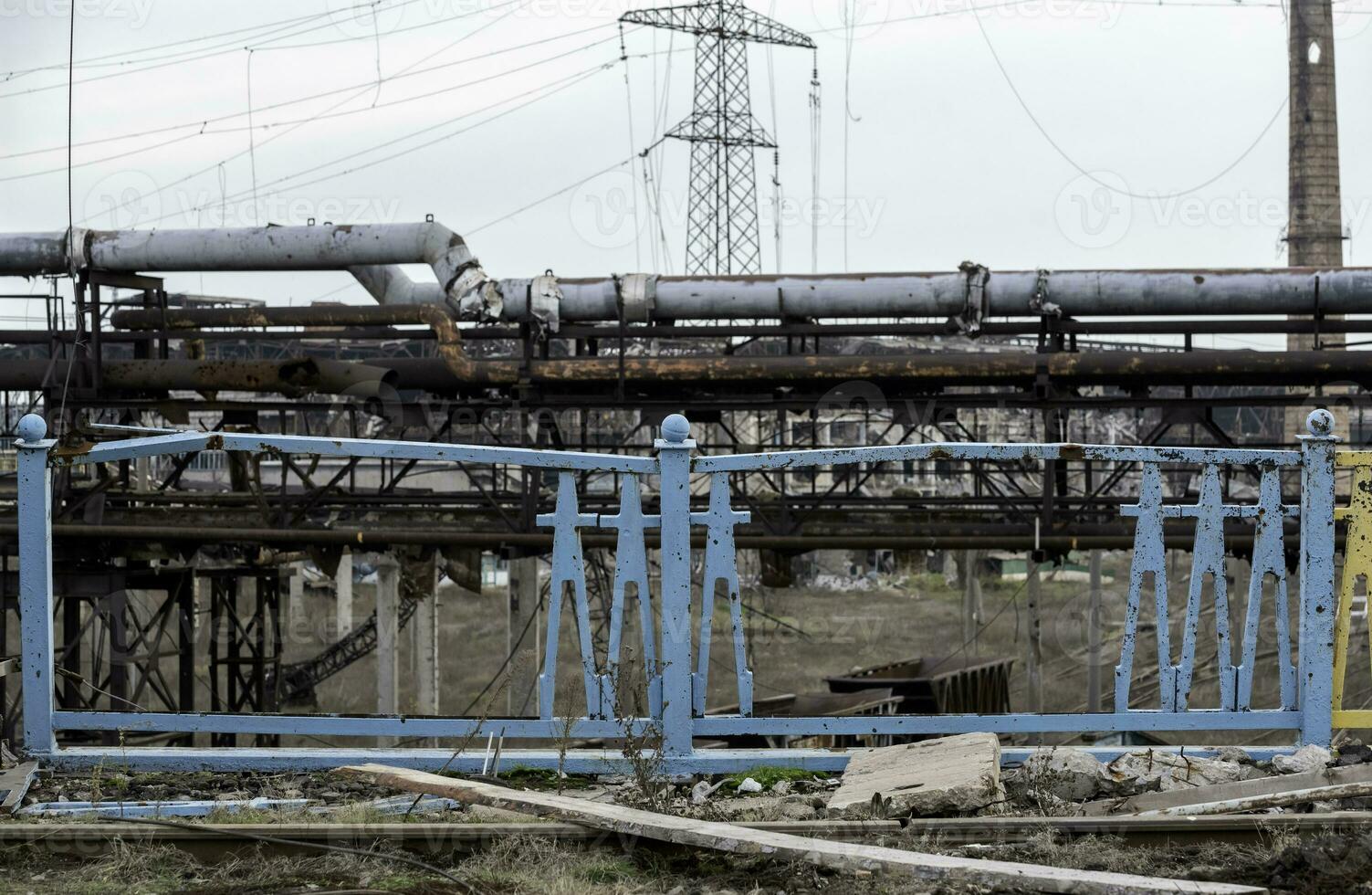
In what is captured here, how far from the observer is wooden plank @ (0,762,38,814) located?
5176mm

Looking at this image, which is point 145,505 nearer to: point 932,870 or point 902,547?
point 902,547

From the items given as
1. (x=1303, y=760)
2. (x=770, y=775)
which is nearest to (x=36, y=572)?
(x=770, y=775)

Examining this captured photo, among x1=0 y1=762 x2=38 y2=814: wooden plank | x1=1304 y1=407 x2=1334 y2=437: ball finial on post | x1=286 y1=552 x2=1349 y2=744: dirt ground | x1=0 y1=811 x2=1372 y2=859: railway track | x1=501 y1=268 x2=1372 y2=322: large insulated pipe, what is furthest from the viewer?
x1=286 y1=552 x2=1349 y2=744: dirt ground

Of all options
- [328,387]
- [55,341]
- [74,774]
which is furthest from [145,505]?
[74,774]

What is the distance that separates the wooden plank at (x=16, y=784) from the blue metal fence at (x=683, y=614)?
0.14 metres

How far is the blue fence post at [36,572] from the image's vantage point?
546 centimetres

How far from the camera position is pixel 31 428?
5.46m

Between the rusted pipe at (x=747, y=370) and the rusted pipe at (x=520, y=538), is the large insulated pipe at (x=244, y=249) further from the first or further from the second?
the rusted pipe at (x=520, y=538)

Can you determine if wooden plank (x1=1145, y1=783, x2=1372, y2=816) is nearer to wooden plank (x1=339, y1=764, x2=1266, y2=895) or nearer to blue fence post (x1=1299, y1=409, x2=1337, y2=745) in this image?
blue fence post (x1=1299, y1=409, x2=1337, y2=745)

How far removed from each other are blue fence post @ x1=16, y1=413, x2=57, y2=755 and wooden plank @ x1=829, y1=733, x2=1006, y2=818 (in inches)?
126

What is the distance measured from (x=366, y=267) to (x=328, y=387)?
3.02 metres

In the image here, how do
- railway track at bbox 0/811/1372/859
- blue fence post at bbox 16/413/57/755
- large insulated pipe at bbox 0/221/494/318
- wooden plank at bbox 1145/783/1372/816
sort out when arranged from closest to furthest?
railway track at bbox 0/811/1372/859
wooden plank at bbox 1145/783/1372/816
blue fence post at bbox 16/413/57/755
large insulated pipe at bbox 0/221/494/318

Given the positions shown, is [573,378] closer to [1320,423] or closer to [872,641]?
[1320,423]

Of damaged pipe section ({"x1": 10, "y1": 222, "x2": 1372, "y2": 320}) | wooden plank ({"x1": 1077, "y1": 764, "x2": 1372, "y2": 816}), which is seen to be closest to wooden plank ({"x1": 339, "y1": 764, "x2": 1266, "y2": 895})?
wooden plank ({"x1": 1077, "y1": 764, "x2": 1372, "y2": 816})
